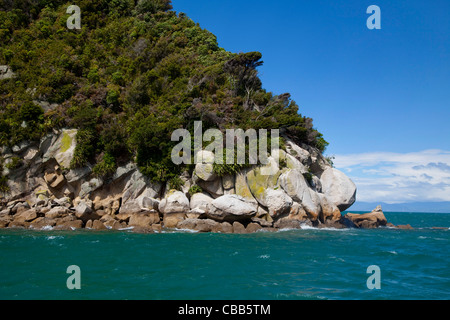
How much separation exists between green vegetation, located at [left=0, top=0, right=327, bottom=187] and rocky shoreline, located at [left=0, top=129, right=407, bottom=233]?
152cm

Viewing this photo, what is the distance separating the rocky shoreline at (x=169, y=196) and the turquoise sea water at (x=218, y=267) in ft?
17.9

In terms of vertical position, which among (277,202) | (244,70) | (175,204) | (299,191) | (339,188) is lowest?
(175,204)

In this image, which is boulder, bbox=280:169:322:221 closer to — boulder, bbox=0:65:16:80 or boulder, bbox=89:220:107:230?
boulder, bbox=89:220:107:230

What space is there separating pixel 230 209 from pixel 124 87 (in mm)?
22968

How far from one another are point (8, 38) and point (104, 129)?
90.8ft

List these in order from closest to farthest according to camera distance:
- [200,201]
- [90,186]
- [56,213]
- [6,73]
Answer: [200,201] < [56,213] < [90,186] < [6,73]

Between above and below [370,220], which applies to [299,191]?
above

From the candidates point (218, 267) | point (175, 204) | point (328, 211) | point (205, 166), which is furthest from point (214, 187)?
point (218, 267)

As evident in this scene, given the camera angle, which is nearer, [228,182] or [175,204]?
[175,204]

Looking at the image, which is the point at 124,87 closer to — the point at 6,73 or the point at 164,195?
the point at 6,73

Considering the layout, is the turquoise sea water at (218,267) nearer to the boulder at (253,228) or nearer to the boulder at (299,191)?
the boulder at (253,228)

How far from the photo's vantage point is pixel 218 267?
42.8ft

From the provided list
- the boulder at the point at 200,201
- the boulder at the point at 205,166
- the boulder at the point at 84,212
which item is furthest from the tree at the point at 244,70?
the boulder at the point at 84,212

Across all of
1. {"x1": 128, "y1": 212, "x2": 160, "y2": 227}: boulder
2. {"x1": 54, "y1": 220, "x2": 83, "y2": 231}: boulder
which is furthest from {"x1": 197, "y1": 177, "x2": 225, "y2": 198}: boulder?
{"x1": 54, "y1": 220, "x2": 83, "y2": 231}: boulder
